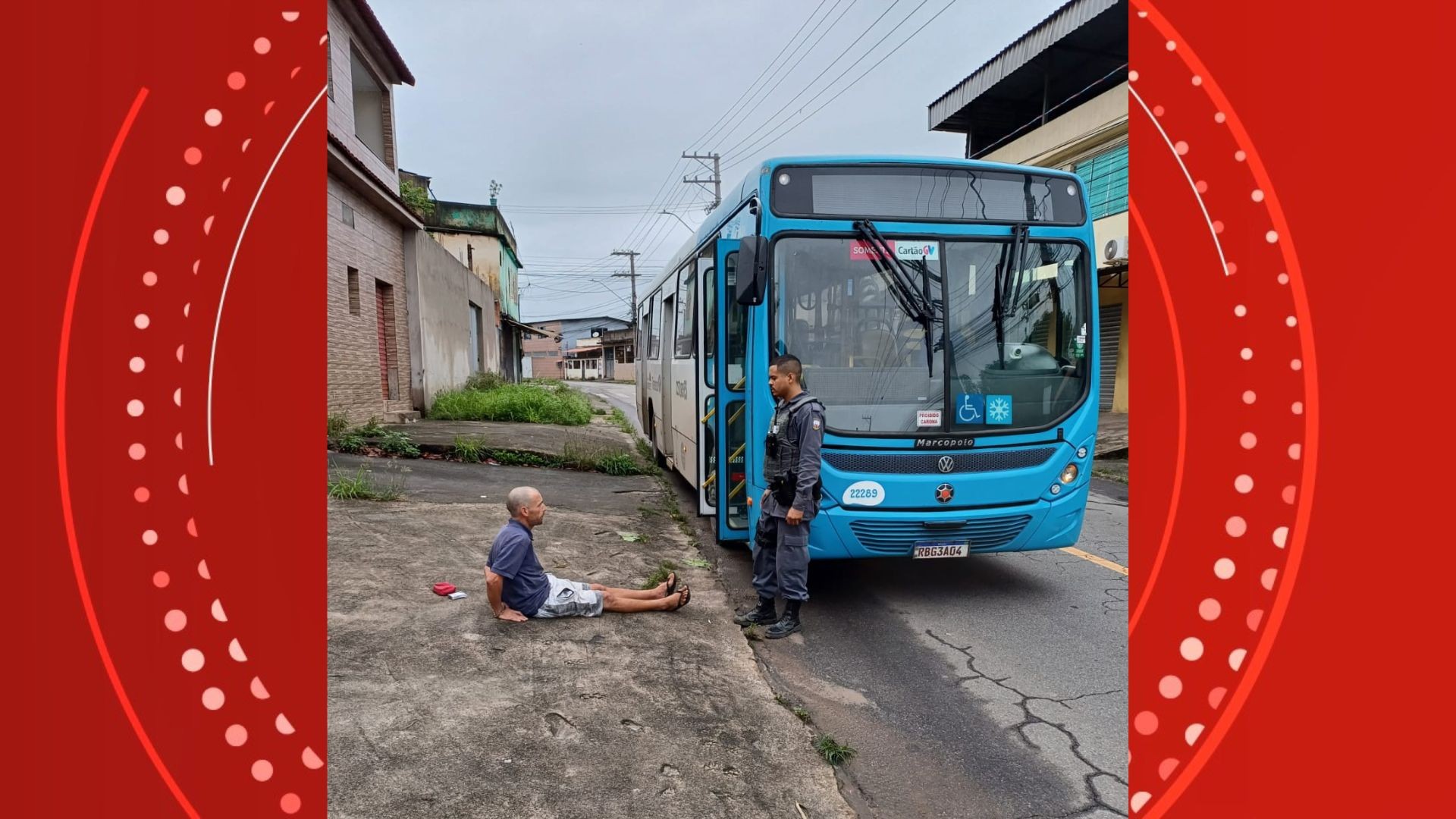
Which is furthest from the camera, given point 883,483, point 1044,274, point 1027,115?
point 1027,115

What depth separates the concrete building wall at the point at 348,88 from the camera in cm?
1252

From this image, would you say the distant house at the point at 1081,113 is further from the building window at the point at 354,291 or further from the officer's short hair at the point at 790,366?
the building window at the point at 354,291

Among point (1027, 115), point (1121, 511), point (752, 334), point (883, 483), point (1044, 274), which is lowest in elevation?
point (1121, 511)

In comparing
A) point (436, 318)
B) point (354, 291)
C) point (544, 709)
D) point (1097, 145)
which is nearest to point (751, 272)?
point (544, 709)

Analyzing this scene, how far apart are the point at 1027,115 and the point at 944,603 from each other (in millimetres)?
19436

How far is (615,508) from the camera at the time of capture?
8.73m

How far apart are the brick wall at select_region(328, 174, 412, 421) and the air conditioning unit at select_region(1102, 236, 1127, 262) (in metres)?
14.2

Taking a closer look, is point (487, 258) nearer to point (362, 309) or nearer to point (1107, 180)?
point (362, 309)

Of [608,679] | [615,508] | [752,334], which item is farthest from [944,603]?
[615,508]

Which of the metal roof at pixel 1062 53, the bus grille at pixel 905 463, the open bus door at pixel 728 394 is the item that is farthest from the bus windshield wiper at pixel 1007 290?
→ the metal roof at pixel 1062 53

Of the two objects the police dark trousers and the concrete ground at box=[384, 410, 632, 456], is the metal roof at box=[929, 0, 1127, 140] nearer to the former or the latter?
the concrete ground at box=[384, 410, 632, 456]

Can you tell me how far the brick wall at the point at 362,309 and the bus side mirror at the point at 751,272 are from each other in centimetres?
936

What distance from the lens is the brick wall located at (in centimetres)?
1236

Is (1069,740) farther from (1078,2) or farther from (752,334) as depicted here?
(1078,2)
